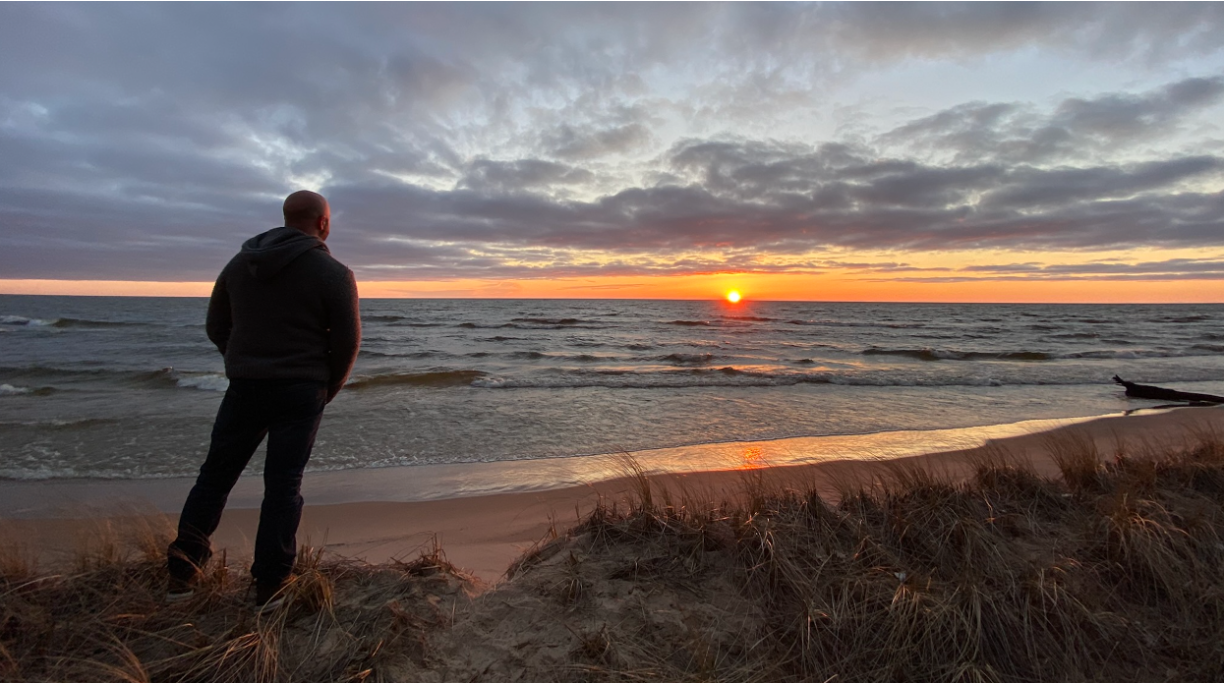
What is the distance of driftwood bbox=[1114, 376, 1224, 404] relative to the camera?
442 inches

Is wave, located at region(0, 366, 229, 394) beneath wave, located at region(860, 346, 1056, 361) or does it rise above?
above

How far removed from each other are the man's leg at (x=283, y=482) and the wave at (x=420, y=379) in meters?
11.7

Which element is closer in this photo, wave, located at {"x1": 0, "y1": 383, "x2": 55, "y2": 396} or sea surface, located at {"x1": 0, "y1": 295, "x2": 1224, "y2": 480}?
sea surface, located at {"x1": 0, "y1": 295, "x2": 1224, "y2": 480}

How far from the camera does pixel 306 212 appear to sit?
9.36 ft

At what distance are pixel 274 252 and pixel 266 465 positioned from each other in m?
0.99

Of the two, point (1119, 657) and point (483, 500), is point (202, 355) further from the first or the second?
point (1119, 657)

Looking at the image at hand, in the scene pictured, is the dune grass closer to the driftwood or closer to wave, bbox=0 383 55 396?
the driftwood

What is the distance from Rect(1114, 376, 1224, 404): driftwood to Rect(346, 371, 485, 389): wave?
1539 centimetres

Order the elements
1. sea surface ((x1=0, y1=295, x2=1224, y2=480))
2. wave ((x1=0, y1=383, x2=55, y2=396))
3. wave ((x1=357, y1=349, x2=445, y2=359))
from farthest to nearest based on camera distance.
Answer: wave ((x1=357, y1=349, x2=445, y2=359)) < wave ((x1=0, y1=383, x2=55, y2=396)) < sea surface ((x1=0, y1=295, x2=1224, y2=480))

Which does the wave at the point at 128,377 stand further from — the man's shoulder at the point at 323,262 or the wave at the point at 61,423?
the man's shoulder at the point at 323,262

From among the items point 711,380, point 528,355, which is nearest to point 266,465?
point 711,380

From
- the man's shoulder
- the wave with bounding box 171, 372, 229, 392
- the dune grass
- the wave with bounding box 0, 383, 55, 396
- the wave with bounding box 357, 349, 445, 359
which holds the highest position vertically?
the man's shoulder

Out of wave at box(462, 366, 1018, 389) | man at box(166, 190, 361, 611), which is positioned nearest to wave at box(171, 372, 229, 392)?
wave at box(462, 366, 1018, 389)

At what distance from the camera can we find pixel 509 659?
2.37 m
